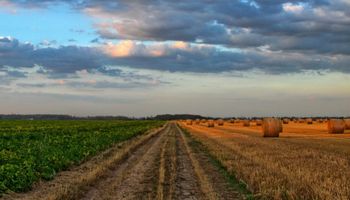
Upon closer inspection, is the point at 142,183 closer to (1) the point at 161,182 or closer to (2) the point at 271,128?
(1) the point at 161,182

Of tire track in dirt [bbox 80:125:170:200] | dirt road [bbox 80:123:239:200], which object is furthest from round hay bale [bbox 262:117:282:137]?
tire track in dirt [bbox 80:125:170:200]

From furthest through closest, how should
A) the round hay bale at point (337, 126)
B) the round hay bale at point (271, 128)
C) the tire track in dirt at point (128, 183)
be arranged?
1. the round hay bale at point (337, 126)
2. the round hay bale at point (271, 128)
3. the tire track in dirt at point (128, 183)

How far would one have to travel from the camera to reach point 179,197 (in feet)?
42.5

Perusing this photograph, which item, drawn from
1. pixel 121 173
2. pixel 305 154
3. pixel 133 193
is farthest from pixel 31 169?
pixel 305 154

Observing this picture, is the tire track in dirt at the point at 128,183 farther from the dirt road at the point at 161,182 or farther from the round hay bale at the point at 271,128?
the round hay bale at the point at 271,128

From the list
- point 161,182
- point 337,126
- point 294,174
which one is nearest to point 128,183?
point 161,182

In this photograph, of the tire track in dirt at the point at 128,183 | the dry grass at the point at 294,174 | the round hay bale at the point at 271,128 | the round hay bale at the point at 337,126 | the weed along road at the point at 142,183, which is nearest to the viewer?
the dry grass at the point at 294,174

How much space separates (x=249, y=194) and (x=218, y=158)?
927 centimetres

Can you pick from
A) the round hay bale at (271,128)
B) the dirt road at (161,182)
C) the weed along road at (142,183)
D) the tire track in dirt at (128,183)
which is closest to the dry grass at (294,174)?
the weed along road at (142,183)

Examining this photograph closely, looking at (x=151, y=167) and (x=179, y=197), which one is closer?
(x=179, y=197)

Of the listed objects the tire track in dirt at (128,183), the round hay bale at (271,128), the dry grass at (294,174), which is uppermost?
the round hay bale at (271,128)

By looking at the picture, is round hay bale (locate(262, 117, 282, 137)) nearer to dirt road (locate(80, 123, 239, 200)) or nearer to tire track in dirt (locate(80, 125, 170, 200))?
dirt road (locate(80, 123, 239, 200))

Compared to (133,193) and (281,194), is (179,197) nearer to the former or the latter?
(133,193)

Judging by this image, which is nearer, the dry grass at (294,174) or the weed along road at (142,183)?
the dry grass at (294,174)
